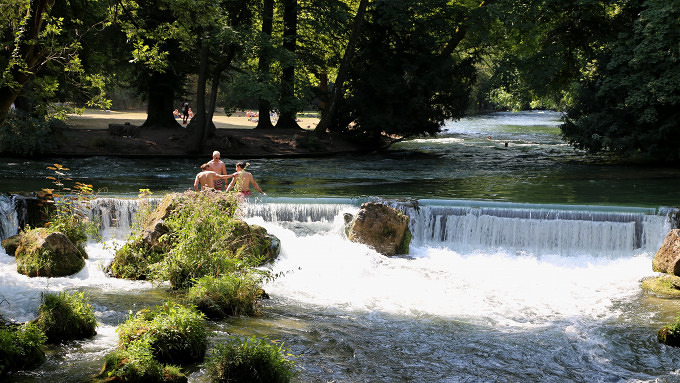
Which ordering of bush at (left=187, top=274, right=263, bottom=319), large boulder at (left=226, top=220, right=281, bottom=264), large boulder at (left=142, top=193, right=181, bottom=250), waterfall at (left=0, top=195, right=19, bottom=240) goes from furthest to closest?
waterfall at (left=0, top=195, right=19, bottom=240), large boulder at (left=142, top=193, right=181, bottom=250), large boulder at (left=226, top=220, right=281, bottom=264), bush at (left=187, top=274, right=263, bottom=319)

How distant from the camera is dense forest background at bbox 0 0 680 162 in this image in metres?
26.2

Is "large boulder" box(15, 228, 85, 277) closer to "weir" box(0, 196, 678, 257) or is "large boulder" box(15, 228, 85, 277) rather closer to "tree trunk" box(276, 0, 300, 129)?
"weir" box(0, 196, 678, 257)

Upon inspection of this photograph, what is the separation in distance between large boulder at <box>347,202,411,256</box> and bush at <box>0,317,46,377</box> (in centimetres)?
856

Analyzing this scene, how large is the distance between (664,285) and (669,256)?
139 centimetres

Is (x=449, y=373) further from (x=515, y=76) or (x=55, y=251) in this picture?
(x=515, y=76)

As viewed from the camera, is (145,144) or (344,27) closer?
(145,144)

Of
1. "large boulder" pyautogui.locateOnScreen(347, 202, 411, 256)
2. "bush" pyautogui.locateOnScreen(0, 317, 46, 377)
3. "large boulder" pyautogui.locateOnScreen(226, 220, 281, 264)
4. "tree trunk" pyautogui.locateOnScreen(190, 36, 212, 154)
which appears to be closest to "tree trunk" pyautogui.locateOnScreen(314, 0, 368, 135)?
"tree trunk" pyautogui.locateOnScreen(190, 36, 212, 154)

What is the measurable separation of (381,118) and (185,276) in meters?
21.1

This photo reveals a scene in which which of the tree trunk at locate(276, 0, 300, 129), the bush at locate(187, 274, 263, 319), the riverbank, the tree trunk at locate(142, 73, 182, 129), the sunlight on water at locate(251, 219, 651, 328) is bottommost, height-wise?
the sunlight on water at locate(251, 219, 651, 328)

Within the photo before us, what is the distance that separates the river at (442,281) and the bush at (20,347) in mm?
168

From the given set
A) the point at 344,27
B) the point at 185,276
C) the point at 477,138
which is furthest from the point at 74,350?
the point at 477,138

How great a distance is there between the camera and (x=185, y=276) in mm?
12422

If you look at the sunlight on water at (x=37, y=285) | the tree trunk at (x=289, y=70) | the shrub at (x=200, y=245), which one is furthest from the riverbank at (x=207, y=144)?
the shrub at (x=200, y=245)

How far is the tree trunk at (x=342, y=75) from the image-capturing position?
31602 mm
